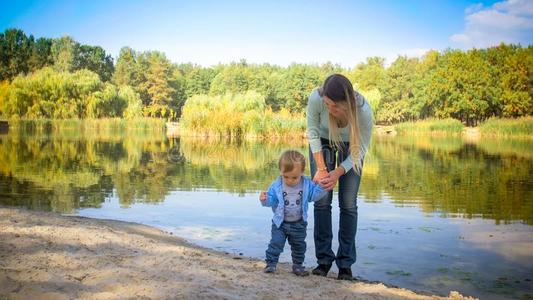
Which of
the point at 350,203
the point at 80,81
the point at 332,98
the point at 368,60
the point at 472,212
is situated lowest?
the point at 472,212

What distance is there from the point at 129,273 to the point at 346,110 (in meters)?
2.21

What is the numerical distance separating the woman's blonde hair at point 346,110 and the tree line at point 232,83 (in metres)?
35.9

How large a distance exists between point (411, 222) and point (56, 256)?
17.2ft

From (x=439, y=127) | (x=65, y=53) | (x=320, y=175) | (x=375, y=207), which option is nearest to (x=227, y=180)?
(x=375, y=207)

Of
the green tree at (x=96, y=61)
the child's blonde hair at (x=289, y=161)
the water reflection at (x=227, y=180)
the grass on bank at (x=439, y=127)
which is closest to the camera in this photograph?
the child's blonde hair at (x=289, y=161)

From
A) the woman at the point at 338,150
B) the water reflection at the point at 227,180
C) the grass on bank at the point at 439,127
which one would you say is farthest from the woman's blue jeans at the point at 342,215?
the grass on bank at the point at 439,127

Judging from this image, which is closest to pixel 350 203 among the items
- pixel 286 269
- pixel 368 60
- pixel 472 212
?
pixel 286 269

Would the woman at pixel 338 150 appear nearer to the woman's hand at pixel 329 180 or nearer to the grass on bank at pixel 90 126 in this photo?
the woman's hand at pixel 329 180

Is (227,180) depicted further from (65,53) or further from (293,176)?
(65,53)

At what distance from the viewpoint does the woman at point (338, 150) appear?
4.45 m

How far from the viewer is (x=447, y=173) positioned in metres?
14.9

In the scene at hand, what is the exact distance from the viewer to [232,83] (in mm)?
83688

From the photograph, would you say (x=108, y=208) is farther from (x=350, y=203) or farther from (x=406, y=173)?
(x=406, y=173)

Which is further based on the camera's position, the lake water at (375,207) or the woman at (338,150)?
the lake water at (375,207)
